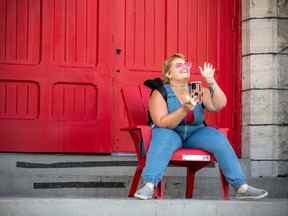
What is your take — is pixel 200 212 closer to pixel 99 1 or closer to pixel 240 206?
pixel 240 206

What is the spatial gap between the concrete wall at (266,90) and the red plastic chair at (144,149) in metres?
1.27

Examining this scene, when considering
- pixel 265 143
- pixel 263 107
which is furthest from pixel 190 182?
pixel 263 107

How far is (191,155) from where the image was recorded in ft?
18.5

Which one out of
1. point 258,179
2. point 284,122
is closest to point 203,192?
point 258,179

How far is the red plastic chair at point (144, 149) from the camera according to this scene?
5633 millimetres

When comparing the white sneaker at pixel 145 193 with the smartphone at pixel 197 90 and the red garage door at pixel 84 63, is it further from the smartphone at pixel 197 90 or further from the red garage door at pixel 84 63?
the red garage door at pixel 84 63

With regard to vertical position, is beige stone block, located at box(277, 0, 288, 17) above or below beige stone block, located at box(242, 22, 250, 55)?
above

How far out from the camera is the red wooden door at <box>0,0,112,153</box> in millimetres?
6926

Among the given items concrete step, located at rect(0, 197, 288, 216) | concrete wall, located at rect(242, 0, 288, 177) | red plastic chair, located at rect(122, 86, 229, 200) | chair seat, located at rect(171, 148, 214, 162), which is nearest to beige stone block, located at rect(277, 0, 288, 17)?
concrete wall, located at rect(242, 0, 288, 177)

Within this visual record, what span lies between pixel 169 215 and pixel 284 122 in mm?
2320

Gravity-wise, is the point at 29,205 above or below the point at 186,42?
below

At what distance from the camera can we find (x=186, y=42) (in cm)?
742

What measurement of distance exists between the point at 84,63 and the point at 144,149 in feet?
5.50

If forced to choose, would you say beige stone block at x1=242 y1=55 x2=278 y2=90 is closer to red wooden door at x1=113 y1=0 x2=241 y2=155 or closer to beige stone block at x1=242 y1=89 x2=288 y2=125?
beige stone block at x1=242 y1=89 x2=288 y2=125
